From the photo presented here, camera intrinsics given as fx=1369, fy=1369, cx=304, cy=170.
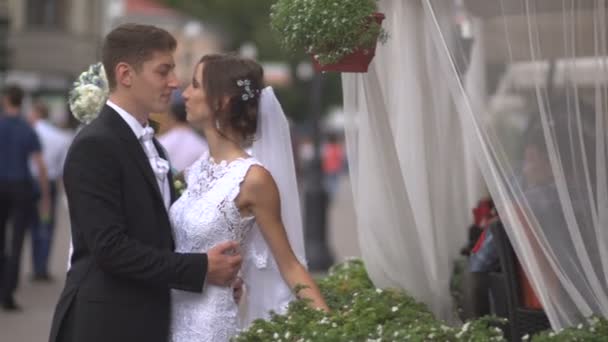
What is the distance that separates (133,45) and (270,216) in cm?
74

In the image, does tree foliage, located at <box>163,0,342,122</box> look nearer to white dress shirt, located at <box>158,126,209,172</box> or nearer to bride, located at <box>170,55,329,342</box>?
white dress shirt, located at <box>158,126,209,172</box>

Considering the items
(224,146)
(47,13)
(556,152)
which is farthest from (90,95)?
(47,13)

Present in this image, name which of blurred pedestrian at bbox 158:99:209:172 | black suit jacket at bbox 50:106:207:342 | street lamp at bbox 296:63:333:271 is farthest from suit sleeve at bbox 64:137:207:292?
street lamp at bbox 296:63:333:271

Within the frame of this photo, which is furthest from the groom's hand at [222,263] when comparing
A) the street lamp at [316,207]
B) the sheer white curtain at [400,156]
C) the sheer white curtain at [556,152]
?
the street lamp at [316,207]

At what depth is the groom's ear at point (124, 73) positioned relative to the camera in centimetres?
454

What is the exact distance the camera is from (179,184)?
17.0 ft

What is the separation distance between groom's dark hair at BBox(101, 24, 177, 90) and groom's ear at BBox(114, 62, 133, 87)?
0.01m

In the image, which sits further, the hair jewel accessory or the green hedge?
the hair jewel accessory

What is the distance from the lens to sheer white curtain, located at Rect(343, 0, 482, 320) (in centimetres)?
544

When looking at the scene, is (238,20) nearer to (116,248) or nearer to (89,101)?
(89,101)

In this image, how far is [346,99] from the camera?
579 cm

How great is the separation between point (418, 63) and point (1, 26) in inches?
2112

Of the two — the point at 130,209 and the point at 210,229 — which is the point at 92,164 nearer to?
the point at 130,209

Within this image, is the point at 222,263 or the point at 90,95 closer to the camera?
the point at 222,263
